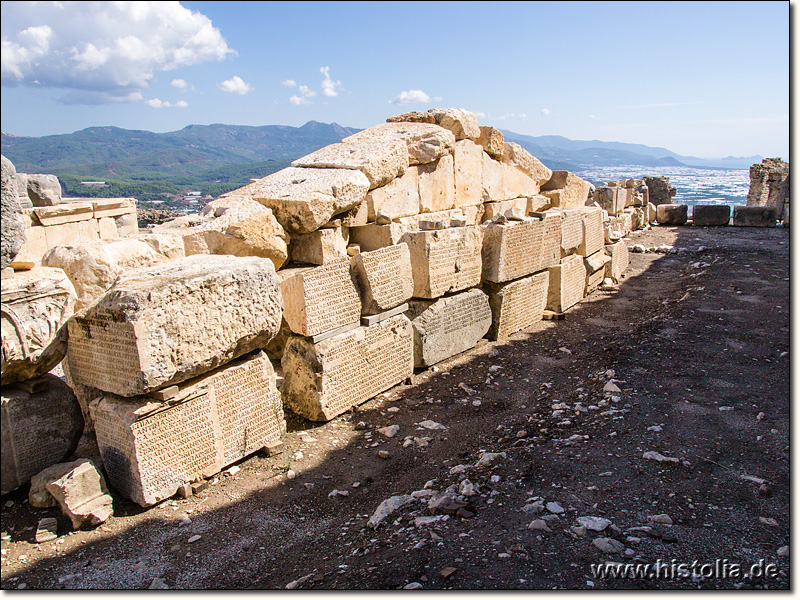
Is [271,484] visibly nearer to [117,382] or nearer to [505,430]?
[117,382]

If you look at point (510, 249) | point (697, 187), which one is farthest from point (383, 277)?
point (697, 187)

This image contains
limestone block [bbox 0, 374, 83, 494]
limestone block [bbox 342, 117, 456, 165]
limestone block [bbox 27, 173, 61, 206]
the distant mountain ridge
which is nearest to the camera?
limestone block [bbox 0, 374, 83, 494]

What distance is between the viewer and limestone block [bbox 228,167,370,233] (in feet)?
15.5

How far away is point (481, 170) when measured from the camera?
694cm

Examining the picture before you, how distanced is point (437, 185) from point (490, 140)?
117cm

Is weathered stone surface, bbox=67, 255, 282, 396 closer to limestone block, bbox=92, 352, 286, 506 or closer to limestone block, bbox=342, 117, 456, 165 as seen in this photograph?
limestone block, bbox=92, 352, 286, 506

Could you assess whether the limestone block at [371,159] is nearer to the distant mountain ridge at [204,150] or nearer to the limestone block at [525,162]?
the limestone block at [525,162]

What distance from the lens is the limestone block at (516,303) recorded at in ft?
18.8

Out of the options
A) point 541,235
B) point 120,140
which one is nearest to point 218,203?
point 541,235

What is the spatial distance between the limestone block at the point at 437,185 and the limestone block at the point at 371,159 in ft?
1.22

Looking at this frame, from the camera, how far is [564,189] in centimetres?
813

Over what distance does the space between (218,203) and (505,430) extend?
3.06 m

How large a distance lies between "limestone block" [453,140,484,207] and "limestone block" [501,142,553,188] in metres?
0.64

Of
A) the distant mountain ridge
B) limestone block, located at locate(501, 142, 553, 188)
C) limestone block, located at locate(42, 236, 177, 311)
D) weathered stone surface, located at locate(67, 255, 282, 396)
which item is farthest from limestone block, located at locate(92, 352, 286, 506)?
the distant mountain ridge
